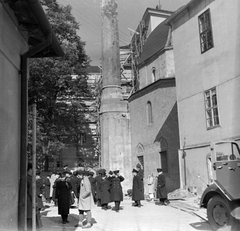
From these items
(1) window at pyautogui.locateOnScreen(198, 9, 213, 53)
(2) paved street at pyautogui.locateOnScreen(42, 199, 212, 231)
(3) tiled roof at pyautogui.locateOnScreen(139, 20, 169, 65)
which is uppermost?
(3) tiled roof at pyautogui.locateOnScreen(139, 20, 169, 65)

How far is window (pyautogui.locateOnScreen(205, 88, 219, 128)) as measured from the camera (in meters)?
14.6

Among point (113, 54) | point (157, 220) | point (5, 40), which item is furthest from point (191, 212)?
point (113, 54)

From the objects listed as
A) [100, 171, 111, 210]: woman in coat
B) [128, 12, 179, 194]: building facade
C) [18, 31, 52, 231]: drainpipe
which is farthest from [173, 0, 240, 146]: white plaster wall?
[18, 31, 52, 231]: drainpipe

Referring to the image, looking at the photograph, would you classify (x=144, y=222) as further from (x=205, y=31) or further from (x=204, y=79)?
(x=205, y=31)

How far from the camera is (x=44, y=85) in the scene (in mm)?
24000

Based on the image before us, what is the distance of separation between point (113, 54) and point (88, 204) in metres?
24.2

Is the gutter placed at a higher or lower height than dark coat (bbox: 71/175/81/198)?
higher

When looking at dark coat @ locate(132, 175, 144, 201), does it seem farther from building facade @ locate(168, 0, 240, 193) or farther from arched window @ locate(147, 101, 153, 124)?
arched window @ locate(147, 101, 153, 124)

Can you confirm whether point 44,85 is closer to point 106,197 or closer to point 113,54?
point 113,54

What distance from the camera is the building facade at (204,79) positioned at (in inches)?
535

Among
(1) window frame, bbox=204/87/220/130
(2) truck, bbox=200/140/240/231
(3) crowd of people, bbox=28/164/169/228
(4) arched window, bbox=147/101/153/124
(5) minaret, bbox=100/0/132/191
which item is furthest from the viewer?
(5) minaret, bbox=100/0/132/191

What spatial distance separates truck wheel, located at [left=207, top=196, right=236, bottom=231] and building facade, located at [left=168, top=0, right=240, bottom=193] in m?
5.31

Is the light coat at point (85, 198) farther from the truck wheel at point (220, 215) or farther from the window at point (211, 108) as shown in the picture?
the window at point (211, 108)

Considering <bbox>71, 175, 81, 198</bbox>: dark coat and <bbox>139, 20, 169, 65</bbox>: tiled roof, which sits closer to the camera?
<bbox>71, 175, 81, 198</bbox>: dark coat
